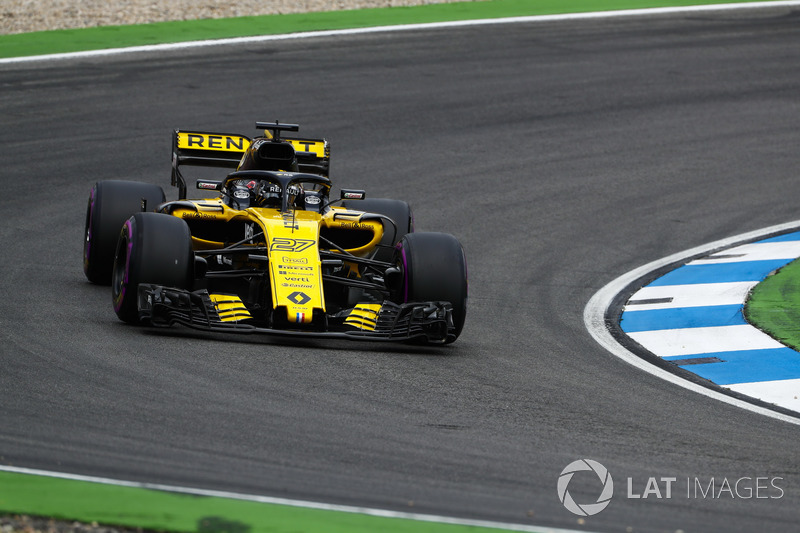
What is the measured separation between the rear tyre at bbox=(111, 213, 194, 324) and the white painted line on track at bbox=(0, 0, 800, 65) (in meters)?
10.8

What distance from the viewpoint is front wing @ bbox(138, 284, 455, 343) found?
8867 mm

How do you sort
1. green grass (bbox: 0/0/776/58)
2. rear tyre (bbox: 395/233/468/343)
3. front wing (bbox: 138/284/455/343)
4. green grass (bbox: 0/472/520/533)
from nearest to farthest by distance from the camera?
1. green grass (bbox: 0/472/520/533)
2. front wing (bbox: 138/284/455/343)
3. rear tyre (bbox: 395/233/468/343)
4. green grass (bbox: 0/0/776/58)

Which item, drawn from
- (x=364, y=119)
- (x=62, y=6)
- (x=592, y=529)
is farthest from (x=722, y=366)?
(x=62, y=6)

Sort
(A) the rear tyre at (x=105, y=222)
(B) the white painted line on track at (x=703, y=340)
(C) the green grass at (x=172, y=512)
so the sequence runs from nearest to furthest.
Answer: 1. (C) the green grass at (x=172, y=512)
2. (B) the white painted line on track at (x=703, y=340)
3. (A) the rear tyre at (x=105, y=222)

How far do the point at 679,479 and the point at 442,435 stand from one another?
1.29 meters

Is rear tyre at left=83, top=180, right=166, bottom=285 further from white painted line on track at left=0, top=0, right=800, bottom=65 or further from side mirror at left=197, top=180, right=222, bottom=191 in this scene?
white painted line on track at left=0, top=0, right=800, bottom=65

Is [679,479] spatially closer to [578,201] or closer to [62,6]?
[578,201]

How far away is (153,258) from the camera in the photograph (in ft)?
29.7

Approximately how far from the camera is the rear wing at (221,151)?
1189 centimetres

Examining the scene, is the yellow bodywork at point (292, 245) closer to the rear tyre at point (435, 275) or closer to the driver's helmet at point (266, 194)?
the driver's helmet at point (266, 194)

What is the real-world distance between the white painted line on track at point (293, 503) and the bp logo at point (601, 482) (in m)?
0.32

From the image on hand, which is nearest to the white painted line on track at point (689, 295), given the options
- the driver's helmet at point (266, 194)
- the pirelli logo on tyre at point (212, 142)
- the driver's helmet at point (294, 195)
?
the driver's helmet at point (294, 195)

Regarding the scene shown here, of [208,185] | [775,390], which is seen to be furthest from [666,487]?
[208,185]

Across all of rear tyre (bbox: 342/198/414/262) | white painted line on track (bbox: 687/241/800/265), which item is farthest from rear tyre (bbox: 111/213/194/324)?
white painted line on track (bbox: 687/241/800/265)
